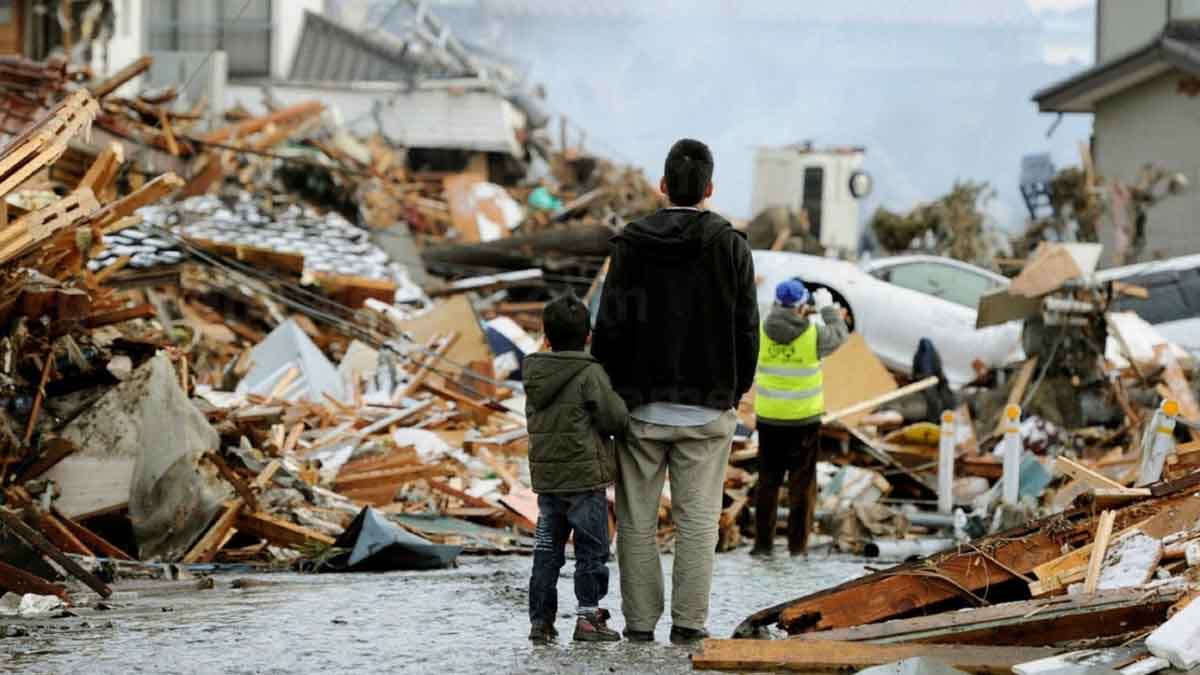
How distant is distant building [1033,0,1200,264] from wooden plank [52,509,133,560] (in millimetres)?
20847

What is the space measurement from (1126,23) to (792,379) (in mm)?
21807

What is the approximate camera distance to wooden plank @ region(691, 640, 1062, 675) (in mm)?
6543

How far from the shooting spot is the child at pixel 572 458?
7.78 metres

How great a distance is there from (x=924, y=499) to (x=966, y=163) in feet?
274

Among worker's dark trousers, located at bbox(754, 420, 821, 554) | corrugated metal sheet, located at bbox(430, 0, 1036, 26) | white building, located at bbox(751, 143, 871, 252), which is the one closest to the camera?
worker's dark trousers, located at bbox(754, 420, 821, 554)

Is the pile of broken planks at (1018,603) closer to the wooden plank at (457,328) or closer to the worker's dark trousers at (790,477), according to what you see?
the worker's dark trousers at (790,477)

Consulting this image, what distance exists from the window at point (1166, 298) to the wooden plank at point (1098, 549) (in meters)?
13.8

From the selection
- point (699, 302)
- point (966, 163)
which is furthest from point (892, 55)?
point (699, 302)

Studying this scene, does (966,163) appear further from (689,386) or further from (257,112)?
(689,386)

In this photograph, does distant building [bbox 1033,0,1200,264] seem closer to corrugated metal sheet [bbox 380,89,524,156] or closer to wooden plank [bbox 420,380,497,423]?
wooden plank [bbox 420,380,497,423]

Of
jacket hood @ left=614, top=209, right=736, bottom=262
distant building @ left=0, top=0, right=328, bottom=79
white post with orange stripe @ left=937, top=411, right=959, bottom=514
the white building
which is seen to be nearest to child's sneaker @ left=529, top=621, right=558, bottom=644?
jacket hood @ left=614, top=209, right=736, bottom=262

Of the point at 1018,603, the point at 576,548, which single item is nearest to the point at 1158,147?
the point at 576,548

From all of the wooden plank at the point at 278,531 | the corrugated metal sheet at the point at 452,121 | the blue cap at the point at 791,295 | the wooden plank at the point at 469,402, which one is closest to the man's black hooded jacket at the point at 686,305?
the wooden plank at the point at 278,531

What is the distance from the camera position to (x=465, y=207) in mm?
38031
